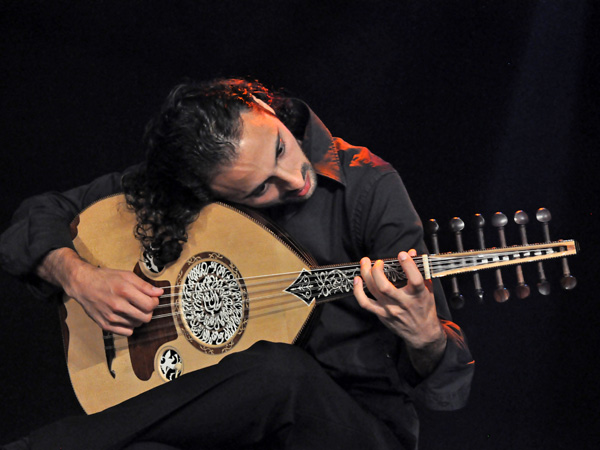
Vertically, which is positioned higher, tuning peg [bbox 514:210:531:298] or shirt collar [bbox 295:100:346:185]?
shirt collar [bbox 295:100:346:185]

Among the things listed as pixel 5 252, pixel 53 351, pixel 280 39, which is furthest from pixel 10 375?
pixel 280 39

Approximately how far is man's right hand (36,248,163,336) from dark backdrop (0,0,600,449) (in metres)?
0.85

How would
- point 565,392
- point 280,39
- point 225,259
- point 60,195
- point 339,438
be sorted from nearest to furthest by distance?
point 339,438
point 225,259
point 60,195
point 565,392
point 280,39

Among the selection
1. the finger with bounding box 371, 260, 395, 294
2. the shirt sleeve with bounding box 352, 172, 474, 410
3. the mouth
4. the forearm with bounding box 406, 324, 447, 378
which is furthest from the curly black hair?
the forearm with bounding box 406, 324, 447, 378

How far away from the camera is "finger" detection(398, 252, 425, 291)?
1.24 meters

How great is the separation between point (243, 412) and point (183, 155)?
2.42ft

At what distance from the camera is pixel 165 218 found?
1.69 m

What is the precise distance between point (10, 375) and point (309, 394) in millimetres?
1578

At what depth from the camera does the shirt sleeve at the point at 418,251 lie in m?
1.45

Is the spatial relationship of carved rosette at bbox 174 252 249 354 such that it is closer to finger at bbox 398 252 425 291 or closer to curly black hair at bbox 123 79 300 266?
curly black hair at bbox 123 79 300 266

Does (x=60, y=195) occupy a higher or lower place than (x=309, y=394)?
higher

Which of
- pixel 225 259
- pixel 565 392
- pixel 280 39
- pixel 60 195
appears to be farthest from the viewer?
pixel 280 39

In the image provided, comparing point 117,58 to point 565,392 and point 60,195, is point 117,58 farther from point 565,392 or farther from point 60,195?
point 565,392

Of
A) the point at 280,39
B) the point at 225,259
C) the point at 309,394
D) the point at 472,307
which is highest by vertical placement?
the point at 280,39
